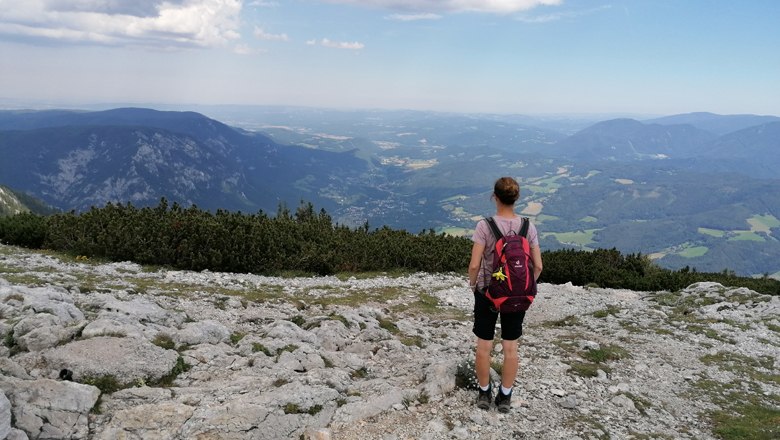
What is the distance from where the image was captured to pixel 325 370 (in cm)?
732

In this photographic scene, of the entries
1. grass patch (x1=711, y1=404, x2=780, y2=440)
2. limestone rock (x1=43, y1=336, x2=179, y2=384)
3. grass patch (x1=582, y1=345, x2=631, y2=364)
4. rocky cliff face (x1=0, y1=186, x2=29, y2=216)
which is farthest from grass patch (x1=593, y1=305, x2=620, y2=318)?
rocky cliff face (x1=0, y1=186, x2=29, y2=216)

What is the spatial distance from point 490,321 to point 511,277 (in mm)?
797

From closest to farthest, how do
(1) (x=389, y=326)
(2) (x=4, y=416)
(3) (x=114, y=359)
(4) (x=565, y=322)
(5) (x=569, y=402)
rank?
(2) (x=4, y=416) → (3) (x=114, y=359) → (5) (x=569, y=402) → (1) (x=389, y=326) → (4) (x=565, y=322)

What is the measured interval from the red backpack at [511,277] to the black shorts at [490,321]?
0.59ft

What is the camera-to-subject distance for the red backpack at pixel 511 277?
5887 mm

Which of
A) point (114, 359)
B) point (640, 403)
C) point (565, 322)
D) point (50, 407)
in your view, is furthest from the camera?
point (565, 322)

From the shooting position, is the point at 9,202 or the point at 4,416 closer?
the point at 4,416

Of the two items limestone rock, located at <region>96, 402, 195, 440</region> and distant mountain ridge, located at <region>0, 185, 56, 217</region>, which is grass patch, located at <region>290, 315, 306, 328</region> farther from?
distant mountain ridge, located at <region>0, 185, 56, 217</region>

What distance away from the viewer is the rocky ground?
562 cm

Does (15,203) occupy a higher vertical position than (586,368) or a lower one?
lower

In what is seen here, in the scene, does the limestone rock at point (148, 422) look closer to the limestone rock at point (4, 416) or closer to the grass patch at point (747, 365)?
the limestone rock at point (4, 416)

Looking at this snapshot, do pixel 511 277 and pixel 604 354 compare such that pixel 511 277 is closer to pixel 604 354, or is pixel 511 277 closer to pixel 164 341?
pixel 604 354

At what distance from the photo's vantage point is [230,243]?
57.8 ft

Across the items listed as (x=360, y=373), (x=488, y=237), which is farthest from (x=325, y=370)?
(x=488, y=237)
